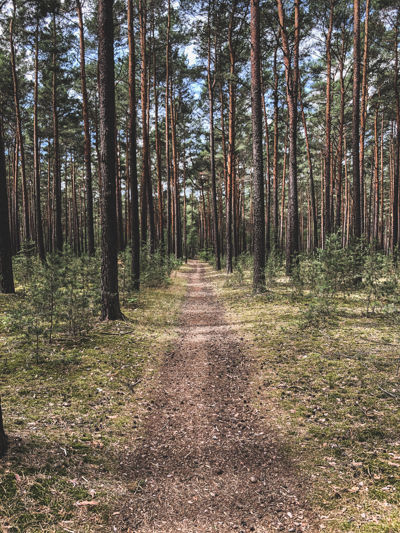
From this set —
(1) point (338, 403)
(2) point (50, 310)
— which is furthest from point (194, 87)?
(1) point (338, 403)

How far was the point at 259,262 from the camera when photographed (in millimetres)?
11453

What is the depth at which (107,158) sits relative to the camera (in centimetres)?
794

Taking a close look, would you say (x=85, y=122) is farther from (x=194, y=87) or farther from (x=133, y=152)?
(x=194, y=87)

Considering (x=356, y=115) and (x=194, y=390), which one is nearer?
(x=194, y=390)

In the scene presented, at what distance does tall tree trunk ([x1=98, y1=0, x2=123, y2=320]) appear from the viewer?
7719 mm

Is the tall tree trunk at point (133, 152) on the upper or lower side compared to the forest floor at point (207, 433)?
upper

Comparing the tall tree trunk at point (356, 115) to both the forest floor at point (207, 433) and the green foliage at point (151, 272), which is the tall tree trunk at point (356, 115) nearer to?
the forest floor at point (207, 433)

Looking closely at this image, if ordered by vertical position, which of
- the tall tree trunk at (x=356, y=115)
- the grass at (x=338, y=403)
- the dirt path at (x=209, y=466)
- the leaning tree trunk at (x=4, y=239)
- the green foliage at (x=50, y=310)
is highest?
the tall tree trunk at (x=356, y=115)

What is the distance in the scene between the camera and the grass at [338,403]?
2754mm

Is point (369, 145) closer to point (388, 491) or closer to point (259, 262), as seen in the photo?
point (259, 262)

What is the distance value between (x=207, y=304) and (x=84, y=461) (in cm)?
900

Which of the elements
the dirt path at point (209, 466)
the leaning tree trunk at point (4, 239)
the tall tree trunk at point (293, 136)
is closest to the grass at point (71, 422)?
the dirt path at point (209, 466)

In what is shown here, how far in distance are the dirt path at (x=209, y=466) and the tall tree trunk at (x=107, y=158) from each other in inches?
127

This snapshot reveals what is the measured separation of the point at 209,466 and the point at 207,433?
23.9 inches
